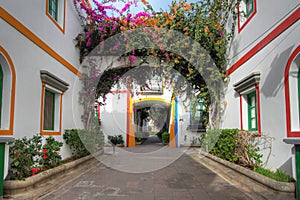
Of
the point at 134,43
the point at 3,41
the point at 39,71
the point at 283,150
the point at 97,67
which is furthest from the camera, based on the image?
the point at 97,67

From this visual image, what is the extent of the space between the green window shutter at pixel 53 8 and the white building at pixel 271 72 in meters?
4.97

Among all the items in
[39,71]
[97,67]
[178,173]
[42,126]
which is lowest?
[178,173]

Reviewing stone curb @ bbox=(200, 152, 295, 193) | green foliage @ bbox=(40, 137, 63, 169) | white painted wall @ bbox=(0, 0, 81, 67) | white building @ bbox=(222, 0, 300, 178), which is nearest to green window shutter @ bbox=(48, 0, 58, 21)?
white painted wall @ bbox=(0, 0, 81, 67)

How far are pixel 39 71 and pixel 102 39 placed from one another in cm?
326

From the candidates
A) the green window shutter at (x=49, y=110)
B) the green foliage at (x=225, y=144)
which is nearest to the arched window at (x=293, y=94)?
the green foliage at (x=225, y=144)

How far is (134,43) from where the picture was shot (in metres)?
8.40

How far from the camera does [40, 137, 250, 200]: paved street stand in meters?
4.42

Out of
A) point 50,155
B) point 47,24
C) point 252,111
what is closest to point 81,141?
point 50,155

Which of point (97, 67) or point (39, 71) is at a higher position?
point (97, 67)

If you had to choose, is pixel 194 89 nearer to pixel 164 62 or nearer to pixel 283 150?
pixel 164 62

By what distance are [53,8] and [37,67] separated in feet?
7.02

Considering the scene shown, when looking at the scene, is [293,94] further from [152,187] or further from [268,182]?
[152,187]

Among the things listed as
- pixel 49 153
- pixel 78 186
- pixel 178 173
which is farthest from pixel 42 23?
pixel 178 173

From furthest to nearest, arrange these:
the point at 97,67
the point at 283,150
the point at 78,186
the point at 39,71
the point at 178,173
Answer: the point at 97,67, the point at 178,173, the point at 39,71, the point at 78,186, the point at 283,150
